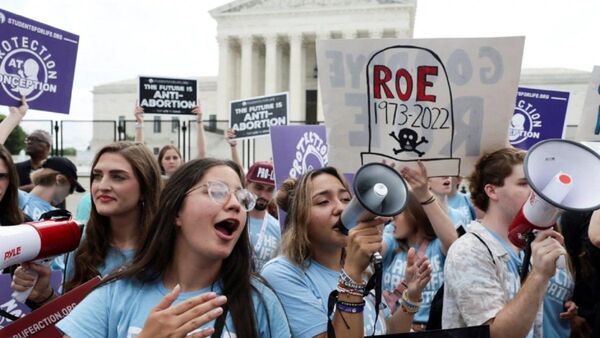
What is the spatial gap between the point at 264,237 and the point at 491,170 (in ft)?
9.64

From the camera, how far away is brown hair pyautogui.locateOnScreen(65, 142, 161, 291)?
11.3 ft

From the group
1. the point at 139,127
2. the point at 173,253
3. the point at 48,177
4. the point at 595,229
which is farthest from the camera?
the point at 139,127

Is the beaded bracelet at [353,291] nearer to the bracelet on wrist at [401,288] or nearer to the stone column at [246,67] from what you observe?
the bracelet on wrist at [401,288]

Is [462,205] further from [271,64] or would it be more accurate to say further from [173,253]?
[271,64]

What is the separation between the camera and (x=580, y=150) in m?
2.41

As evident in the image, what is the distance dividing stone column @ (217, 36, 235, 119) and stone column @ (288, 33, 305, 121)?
6.00m

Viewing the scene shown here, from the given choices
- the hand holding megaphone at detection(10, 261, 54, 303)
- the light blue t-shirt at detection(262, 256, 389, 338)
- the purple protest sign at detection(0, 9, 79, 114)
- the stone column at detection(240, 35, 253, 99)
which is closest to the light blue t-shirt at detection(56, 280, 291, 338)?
the light blue t-shirt at detection(262, 256, 389, 338)

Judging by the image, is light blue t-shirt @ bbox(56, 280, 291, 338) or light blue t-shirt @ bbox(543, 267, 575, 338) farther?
light blue t-shirt @ bbox(543, 267, 575, 338)

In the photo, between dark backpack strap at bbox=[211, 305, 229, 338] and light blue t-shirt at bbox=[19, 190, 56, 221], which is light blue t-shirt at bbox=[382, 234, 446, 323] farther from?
light blue t-shirt at bbox=[19, 190, 56, 221]

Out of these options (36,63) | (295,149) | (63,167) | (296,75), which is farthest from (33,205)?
(296,75)

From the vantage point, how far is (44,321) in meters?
2.52

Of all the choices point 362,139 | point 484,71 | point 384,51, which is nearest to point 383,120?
point 362,139

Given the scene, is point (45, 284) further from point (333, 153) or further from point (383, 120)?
point (383, 120)

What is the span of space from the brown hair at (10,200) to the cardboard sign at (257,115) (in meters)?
6.75
